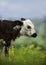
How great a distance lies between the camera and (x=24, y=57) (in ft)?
6.32

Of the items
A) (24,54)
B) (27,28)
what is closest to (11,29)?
(27,28)

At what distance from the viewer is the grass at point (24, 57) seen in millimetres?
1921

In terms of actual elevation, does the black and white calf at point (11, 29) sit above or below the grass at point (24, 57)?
above

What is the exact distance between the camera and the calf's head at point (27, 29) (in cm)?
188

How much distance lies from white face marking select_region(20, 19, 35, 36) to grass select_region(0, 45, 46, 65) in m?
0.14

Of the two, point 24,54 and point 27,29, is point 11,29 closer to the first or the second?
point 27,29

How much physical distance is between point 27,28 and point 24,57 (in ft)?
0.91

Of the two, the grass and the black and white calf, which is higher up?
the black and white calf

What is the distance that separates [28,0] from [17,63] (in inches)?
24.0

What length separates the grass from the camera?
1921mm

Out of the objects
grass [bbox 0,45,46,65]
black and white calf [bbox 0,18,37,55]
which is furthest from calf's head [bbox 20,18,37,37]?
grass [bbox 0,45,46,65]

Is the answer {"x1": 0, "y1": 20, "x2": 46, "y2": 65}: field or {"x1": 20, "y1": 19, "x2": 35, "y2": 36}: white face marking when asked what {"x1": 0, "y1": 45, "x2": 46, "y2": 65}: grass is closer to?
{"x1": 0, "y1": 20, "x2": 46, "y2": 65}: field

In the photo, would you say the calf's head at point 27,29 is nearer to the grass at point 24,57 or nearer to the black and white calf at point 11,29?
the black and white calf at point 11,29

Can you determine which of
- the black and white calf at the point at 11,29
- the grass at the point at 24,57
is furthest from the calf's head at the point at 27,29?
the grass at the point at 24,57
